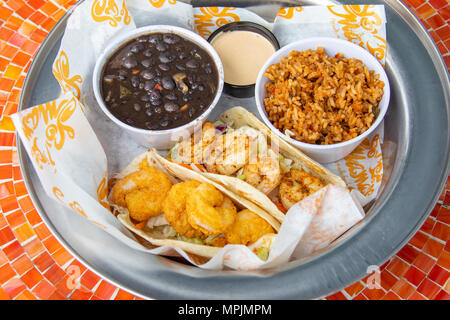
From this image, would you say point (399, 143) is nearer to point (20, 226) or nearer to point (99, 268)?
point (99, 268)

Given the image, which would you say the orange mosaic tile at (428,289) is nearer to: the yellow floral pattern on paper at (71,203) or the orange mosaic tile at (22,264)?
the yellow floral pattern on paper at (71,203)

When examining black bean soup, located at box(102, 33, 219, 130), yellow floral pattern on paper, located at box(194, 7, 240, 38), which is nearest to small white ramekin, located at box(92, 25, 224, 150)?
black bean soup, located at box(102, 33, 219, 130)

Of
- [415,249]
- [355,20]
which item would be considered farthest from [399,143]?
[355,20]

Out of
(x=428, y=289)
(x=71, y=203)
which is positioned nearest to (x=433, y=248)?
(x=428, y=289)

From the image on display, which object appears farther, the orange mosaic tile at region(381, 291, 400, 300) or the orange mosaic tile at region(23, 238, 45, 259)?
the orange mosaic tile at region(23, 238, 45, 259)

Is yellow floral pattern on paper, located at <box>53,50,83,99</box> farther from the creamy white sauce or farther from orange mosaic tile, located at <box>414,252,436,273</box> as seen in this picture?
orange mosaic tile, located at <box>414,252,436,273</box>

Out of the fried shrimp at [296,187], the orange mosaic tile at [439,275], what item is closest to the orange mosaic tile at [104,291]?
the fried shrimp at [296,187]

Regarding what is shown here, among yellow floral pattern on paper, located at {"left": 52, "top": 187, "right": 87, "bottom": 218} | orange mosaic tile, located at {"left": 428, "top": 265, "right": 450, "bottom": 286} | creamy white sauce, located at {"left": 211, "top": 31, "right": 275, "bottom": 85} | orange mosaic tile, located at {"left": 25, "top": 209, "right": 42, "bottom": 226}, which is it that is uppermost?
creamy white sauce, located at {"left": 211, "top": 31, "right": 275, "bottom": 85}
